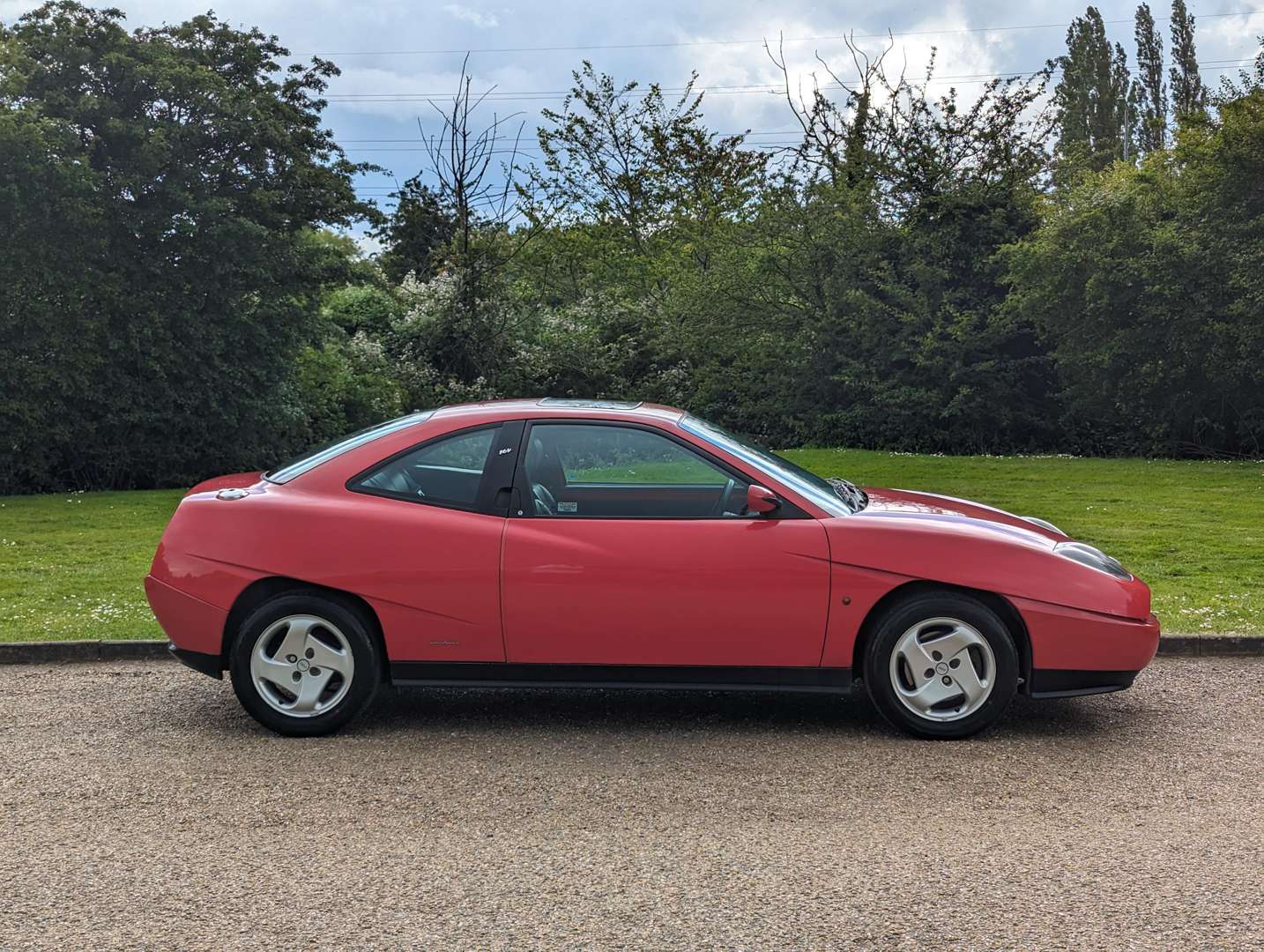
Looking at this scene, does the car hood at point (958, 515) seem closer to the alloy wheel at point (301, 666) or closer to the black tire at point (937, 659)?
the black tire at point (937, 659)

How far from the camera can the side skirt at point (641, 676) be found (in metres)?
5.49

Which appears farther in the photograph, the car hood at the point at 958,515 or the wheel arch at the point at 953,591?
the car hood at the point at 958,515

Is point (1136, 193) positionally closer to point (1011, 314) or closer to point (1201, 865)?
point (1011, 314)

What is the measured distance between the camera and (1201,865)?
4035mm

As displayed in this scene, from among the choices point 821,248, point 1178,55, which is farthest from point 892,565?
point 1178,55

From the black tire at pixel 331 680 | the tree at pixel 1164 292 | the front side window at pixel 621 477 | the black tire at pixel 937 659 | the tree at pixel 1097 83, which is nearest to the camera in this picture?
the black tire at pixel 937 659

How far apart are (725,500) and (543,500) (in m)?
0.83

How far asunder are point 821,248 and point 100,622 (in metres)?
20.3

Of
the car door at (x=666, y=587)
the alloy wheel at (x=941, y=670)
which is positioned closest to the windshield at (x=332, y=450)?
the car door at (x=666, y=587)

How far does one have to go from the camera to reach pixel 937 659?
5.44m

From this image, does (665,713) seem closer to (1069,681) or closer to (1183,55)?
(1069,681)

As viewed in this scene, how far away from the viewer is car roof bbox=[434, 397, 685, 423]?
585 cm

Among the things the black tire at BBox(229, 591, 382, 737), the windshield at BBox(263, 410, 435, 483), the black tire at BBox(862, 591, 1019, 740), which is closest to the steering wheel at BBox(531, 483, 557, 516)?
the windshield at BBox(263, 410, 435, 483)

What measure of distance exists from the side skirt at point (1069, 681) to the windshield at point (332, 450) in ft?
10.0
